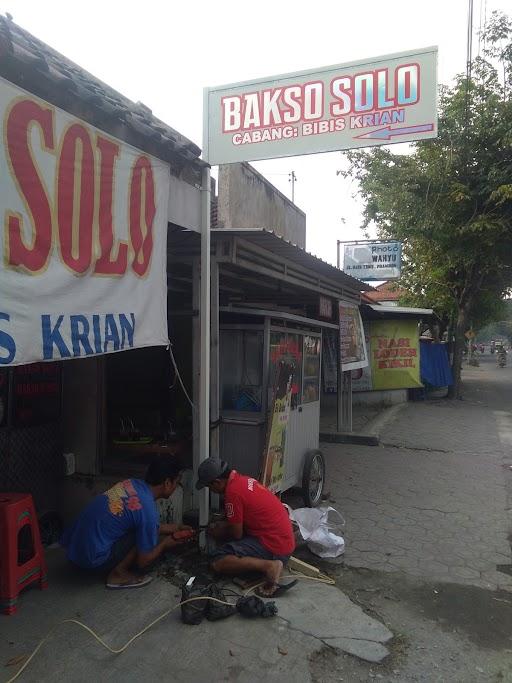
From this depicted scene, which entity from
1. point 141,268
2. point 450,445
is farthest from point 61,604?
point 450,445

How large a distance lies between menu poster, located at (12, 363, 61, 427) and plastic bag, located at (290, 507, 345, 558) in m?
2.44

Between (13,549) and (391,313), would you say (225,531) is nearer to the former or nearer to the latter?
(13,549)

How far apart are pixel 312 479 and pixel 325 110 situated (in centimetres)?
390

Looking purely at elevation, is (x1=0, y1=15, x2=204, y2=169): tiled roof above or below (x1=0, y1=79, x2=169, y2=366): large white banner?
above

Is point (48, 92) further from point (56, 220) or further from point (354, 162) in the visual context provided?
point (354, 162)

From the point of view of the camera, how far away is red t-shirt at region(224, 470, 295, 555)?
3.97 metres

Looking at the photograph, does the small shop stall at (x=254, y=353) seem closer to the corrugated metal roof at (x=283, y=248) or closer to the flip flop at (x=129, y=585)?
the corrugated metal roof at (x=283, y=248)

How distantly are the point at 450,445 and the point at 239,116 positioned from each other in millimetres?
7875

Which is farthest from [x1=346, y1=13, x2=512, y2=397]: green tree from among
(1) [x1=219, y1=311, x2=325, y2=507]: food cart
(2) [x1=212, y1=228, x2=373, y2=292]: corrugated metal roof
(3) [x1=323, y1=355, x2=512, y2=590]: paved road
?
(1) [x1=219, y1=311, x2=325, y2=507]: food cart

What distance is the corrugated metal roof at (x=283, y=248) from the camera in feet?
14.0

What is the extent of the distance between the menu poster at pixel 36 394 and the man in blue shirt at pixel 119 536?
3.97 feet

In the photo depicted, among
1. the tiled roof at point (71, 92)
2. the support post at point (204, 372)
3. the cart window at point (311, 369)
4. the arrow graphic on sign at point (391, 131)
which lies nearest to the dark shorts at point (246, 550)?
the support post at point (204, 372)

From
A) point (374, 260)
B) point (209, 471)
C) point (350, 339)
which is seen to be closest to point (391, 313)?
point (374, 260)

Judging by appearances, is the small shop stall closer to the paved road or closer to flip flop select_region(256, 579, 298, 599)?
the paved road
